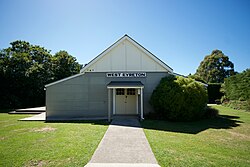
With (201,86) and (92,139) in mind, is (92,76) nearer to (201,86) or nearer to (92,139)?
(92,139)

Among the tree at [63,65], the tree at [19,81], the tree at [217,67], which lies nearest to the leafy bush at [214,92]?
the tree at [217,67]

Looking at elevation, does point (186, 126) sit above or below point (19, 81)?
below

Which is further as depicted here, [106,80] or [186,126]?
[106,80]

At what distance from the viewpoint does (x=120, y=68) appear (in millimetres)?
12117

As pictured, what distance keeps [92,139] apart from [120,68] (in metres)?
7.15

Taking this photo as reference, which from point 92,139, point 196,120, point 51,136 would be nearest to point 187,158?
point 92,139

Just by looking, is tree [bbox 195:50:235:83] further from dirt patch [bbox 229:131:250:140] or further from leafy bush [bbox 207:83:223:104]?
dirt patch [bbox 229:131:250:140]

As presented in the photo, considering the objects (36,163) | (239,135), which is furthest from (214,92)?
(36,163)

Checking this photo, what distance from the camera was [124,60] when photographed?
12.1m

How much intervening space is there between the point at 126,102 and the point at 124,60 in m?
3.71

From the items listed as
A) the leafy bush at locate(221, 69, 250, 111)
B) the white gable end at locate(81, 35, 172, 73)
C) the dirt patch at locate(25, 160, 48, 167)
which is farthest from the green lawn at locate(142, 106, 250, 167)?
the leafy bush at locate(221, 69, 250, 111)

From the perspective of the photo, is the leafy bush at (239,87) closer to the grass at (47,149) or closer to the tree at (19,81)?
the grass at (47,149)

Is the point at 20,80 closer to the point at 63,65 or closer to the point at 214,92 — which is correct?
the point at 63,65

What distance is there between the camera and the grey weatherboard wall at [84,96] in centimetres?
1175
